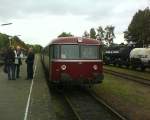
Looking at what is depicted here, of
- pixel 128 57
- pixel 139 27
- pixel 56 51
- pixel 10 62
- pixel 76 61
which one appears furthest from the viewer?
pixel 139 27

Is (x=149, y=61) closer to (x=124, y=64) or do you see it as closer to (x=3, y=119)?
(x=124, y=64)

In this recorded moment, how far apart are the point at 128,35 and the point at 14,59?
Answer: 82189 mm

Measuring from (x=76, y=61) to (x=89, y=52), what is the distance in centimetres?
82

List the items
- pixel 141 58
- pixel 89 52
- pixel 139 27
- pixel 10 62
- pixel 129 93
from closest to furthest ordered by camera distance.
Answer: pixel 89 52 < pixel 129 93 < pixel 10 62 < pixel 141 58 < pixel 139 27

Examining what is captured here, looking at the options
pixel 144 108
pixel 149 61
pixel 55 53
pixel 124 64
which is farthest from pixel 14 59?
pixel 124 64

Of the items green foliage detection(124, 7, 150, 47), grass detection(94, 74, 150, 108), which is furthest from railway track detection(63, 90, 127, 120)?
green foliage detection(124, 7, 150, 47)

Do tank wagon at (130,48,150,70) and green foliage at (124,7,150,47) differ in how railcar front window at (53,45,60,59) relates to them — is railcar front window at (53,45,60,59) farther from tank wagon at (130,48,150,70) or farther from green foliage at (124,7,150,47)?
green foliage at (124,7,150,47)

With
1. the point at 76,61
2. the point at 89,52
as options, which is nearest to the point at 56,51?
the point at 76,61

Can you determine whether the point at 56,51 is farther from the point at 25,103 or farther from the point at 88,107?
the point at 25,103

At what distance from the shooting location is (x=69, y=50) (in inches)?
785

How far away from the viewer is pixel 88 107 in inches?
665

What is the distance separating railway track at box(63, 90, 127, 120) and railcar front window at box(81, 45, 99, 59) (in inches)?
68.5

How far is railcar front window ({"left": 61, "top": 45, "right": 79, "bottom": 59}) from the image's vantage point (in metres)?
19.8

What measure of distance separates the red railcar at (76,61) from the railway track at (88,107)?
0.88m
